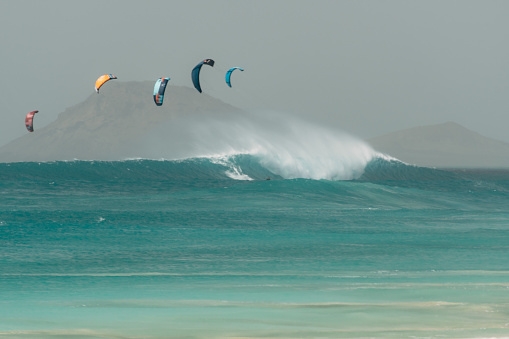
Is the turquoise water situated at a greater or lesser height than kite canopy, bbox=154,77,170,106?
lesser

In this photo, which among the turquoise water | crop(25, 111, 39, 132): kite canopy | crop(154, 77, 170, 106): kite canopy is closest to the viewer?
the turquoise water

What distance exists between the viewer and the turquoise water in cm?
853

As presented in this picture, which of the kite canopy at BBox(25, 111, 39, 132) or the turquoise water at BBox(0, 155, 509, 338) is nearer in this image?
the turquoise water at BBox(0, 155, 509, 338)

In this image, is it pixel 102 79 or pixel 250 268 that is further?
pixel 102 79

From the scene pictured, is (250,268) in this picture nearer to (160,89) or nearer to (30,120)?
(160,89)

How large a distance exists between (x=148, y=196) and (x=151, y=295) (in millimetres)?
24131

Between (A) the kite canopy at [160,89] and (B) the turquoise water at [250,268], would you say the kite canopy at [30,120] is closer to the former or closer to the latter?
(B) the turquoise water at [250,268]

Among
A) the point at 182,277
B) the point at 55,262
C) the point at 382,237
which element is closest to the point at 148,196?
the point at 382,237

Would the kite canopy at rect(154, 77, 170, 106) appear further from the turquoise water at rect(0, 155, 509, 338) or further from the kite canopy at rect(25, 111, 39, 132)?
the kite canopy at rect(25, 111, 39, 132)

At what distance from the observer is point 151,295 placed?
10.4 metres

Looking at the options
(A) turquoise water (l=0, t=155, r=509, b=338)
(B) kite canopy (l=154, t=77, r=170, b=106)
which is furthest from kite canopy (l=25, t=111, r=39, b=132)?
(B) kite canopy (l=154, t=77, r=170, b=106)

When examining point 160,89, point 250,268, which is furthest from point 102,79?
point 250,268

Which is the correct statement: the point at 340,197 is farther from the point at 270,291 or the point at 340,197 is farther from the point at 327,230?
the point at 270,291

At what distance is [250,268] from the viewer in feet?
43.3
